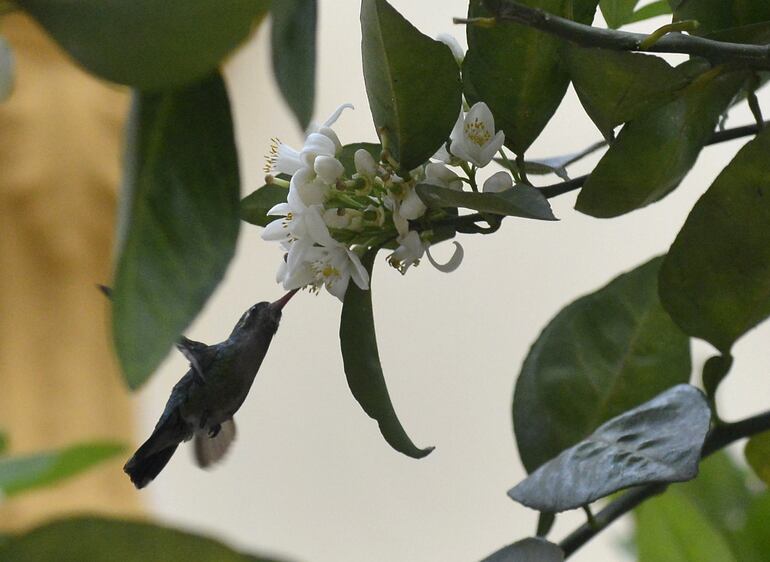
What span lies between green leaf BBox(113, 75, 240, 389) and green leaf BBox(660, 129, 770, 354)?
21 cm

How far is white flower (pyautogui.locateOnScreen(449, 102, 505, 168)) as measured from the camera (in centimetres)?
26

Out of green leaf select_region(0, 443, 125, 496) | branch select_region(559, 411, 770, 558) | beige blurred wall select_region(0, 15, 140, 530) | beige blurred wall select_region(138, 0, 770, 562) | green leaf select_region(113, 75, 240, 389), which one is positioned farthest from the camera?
beige blurred wall select_region(0, 15, 140, 530)

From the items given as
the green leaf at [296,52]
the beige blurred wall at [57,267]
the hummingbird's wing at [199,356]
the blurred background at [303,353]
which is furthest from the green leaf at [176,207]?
the beige blurred wall at [57,267]

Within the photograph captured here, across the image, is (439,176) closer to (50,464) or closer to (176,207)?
(176,207)

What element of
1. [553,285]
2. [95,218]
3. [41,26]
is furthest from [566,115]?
[95,218]

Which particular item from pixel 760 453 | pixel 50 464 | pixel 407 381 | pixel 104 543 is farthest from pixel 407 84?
pixel 407 381

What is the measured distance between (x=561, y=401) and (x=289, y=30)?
0.21 meters

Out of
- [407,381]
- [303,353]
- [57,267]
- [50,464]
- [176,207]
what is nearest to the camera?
[176,207]

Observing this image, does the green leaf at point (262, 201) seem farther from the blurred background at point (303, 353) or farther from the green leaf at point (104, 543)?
the blurred background at point (303, 353)

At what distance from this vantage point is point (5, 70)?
1.40ft

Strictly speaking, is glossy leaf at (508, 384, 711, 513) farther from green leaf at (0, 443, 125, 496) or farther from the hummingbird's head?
green leaf at (0, 443, 125, 496)

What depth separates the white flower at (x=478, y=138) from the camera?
0.26 metres

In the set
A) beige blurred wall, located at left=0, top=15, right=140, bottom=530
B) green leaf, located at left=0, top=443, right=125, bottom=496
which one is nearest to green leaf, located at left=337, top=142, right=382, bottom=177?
green leaf, located at left=0, top=443, right=125, bottom=496

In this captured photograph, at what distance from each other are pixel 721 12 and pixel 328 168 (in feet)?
0.38
